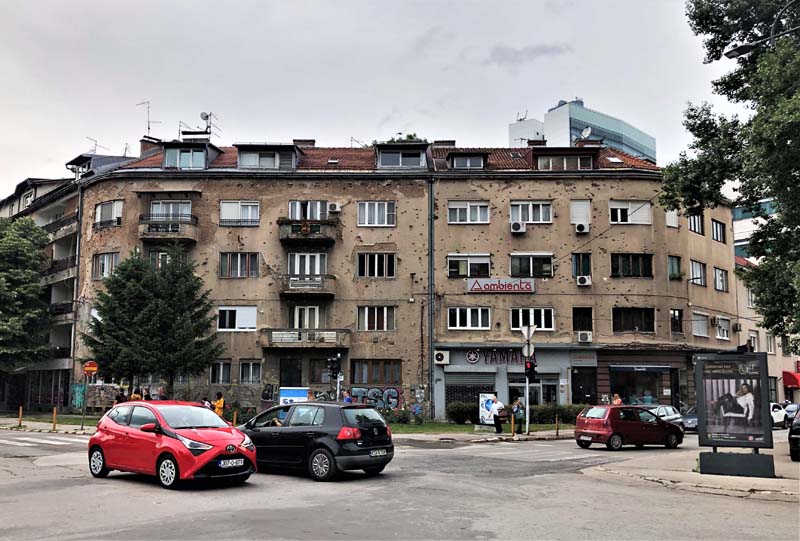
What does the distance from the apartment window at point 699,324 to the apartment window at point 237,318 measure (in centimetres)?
2498

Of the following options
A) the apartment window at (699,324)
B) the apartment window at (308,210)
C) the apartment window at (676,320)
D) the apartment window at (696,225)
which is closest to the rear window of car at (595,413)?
the apartment window at (676,320)

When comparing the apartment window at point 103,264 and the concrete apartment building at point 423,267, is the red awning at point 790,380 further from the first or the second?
the apartment window at point 103,264

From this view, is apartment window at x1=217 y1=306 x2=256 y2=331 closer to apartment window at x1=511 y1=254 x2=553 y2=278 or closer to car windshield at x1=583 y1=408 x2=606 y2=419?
apartment window at x1=511 y1=254 x2=553 y2=278

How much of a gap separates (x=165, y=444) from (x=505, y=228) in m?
32.1

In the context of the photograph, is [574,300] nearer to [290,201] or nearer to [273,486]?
[290,201]

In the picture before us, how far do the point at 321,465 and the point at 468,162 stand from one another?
32.1 meters

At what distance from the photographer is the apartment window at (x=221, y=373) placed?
137ft

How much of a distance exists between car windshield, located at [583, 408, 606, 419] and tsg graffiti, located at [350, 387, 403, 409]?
17816 mm

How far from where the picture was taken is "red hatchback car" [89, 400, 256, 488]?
1271 centimetres

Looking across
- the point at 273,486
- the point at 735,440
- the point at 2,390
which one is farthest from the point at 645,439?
the point at 2,390

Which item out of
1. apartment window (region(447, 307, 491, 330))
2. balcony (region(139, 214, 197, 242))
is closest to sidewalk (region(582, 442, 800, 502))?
apartment window (region(447, 307, 491, 330))

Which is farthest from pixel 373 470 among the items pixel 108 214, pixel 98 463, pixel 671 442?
pixel 108 214

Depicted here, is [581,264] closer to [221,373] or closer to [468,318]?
[468,318]

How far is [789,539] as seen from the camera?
9383 millimetres
